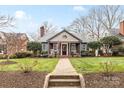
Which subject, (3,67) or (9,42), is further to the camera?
(9,42)

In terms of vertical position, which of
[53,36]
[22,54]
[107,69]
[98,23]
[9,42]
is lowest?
[107,69]

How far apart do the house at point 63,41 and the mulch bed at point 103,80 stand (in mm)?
8784

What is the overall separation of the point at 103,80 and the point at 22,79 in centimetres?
220

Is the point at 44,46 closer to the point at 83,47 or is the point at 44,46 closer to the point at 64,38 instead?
the point at 64,38

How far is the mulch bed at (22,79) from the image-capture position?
22.8 ft

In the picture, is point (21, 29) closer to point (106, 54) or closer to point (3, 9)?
point (3, 9)

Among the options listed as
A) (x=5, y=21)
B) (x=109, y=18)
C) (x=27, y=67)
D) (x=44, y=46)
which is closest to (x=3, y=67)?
(x=27, y=67)

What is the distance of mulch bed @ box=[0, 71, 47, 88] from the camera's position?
6938 mm

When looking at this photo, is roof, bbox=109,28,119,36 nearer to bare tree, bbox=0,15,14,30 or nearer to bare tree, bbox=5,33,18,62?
bare tree, bbox=5,33,18,62

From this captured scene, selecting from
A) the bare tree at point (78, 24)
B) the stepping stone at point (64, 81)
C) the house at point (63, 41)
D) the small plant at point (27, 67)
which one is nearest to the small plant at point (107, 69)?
the stepping stone at point (64, 81)

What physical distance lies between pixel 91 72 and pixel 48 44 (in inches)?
361

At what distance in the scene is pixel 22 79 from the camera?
7.27 meters

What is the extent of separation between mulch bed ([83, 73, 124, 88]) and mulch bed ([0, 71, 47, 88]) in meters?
1.24

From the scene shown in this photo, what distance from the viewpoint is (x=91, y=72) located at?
7.72 meters
